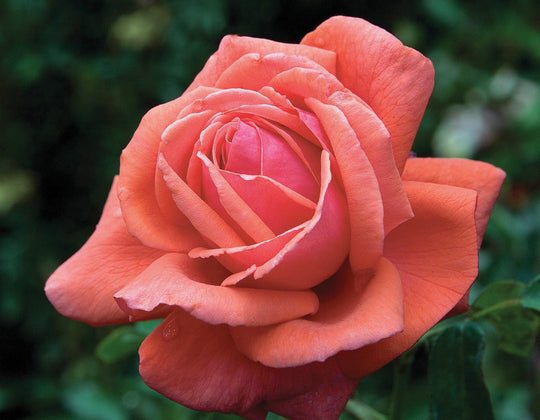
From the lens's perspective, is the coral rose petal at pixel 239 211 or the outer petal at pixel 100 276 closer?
the coral rose petal at pixel 239 211

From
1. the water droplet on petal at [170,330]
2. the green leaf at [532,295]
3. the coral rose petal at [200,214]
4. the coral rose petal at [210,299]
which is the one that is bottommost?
the green leaf at [532,295]

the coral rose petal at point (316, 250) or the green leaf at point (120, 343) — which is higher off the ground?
the coral rose petal at point (316, 250)

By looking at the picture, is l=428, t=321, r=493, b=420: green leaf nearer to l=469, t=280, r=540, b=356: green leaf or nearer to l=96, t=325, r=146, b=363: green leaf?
l=469, t=280, r=540, b=356: green leaf

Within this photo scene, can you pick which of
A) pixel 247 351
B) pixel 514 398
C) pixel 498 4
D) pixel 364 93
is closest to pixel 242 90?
pixel 364 93

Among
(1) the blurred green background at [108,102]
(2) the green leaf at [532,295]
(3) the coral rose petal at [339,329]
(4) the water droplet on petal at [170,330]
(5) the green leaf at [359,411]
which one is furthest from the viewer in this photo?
(1) the blurred green background at [108,102]

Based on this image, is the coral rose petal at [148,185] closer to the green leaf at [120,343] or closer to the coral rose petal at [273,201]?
the coral rose petal at [273,201]

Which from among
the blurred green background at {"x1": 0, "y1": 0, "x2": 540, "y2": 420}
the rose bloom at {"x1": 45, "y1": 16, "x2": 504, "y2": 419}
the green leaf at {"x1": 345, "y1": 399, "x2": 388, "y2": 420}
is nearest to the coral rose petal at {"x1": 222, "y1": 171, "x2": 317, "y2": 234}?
the rose bloom at {"x1": 45, "y1": 16, "x2": 504, "y2": 419}

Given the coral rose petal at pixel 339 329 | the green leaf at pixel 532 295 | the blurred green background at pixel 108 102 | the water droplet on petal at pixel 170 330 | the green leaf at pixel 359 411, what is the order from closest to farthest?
the coral rose petal at pixel 339 329 < the water droplet on petal at pixel 170 330 < the green leaf at pixel 532 295 < the green leaf at pixel 359 411 < the blurred green background at pixel 108 102

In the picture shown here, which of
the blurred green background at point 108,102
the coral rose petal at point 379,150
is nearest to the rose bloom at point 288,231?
the coral rose petal at point 379,150
